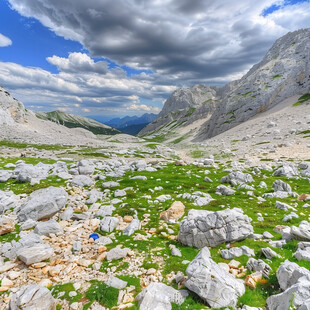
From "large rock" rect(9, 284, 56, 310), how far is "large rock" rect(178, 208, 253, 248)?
24.4ft

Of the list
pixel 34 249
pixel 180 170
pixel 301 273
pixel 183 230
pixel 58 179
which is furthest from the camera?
pixel 180 170

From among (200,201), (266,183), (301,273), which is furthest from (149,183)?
(301,273)

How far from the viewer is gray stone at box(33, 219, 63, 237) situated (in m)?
13.0

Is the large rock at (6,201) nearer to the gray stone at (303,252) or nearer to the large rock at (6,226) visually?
the large rock at (6,226)

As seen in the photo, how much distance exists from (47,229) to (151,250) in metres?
7.32

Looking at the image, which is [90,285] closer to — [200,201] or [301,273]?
[301,273]

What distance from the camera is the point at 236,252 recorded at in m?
10.3

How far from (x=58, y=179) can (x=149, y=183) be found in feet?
37.9

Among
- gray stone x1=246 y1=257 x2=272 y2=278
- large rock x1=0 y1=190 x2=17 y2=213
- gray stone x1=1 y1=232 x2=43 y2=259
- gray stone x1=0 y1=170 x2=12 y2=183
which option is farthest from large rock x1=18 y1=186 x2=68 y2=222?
gray stone x1=246 y1=257 x2=272 y2=278

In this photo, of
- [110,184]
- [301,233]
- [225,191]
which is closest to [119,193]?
[110,184]

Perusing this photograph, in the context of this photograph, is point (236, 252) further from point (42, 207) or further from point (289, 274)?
point (42, 207)

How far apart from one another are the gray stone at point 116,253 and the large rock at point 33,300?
3430 millimetres

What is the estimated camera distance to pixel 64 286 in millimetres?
8484

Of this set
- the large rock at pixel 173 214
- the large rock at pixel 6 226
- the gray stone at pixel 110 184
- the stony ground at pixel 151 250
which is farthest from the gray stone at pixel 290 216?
the large rock at pixel 6 226
